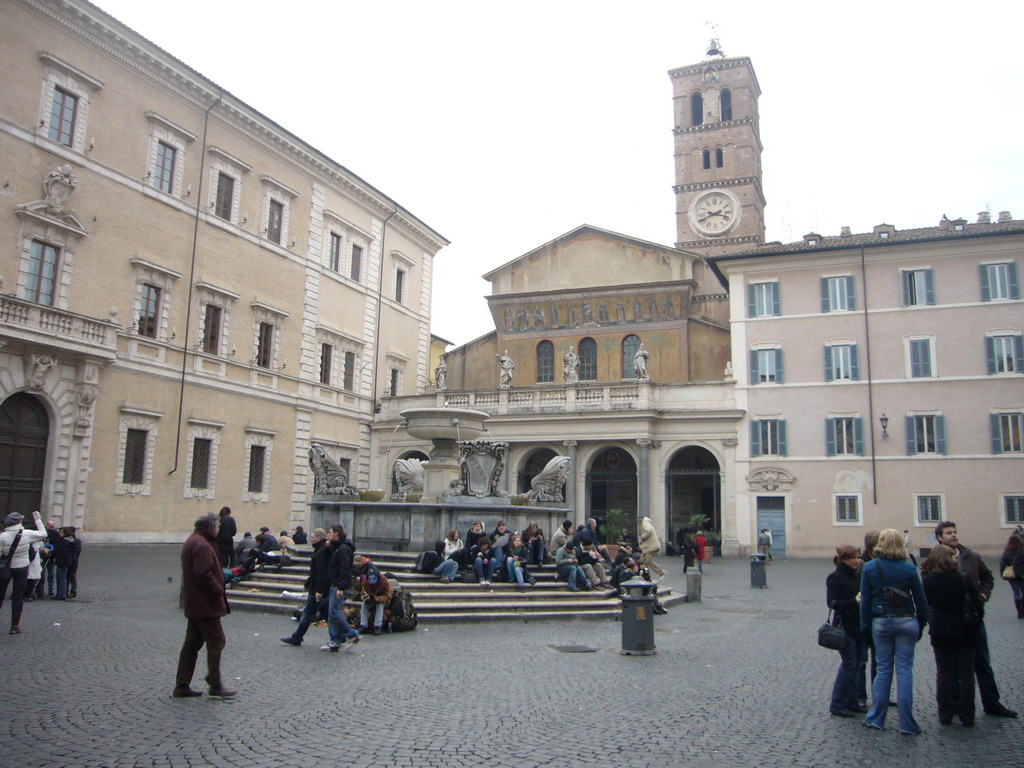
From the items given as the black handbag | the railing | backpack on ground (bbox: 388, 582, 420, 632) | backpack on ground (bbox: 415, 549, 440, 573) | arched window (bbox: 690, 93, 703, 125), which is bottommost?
backpack on ground (bbox: 388, 582, 420, 632)

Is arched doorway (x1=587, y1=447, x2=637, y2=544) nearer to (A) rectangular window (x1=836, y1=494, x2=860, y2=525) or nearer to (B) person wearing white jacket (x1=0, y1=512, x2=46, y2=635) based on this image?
(A) rectangular window (x1=836, y1=494, x2=860, y2=525)

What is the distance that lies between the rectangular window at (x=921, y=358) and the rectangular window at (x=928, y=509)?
171 inches

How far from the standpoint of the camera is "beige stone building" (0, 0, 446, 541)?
22.6 m

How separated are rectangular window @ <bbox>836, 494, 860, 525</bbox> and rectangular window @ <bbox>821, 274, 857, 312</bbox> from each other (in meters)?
7.08

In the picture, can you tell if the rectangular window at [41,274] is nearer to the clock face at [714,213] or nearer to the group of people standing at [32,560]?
the group of people standing at [32,560]

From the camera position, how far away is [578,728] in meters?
7.30

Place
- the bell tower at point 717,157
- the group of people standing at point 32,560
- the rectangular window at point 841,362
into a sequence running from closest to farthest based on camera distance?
1. the group of people standing at point 32,560
2. the rectangular window at point 841,362
3. the bell tower at point 717,157

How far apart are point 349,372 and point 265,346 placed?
5201 millimetres

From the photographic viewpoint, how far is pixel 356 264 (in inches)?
1443

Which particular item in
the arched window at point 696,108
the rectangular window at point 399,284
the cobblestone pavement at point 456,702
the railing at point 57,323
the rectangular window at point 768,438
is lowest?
the cobblestone pavement at point 456,702

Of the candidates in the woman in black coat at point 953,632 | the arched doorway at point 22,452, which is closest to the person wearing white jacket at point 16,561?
the woman in black coat at point 953,632

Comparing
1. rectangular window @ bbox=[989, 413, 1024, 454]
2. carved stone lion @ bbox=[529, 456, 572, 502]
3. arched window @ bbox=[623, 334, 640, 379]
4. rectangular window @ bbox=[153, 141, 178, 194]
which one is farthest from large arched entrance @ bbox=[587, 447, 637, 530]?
rectangular window @ bbox=[153, 141, 178, 194]

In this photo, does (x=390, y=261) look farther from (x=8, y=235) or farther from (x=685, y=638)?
(x=685, y=638)

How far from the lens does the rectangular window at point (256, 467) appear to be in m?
30.3
